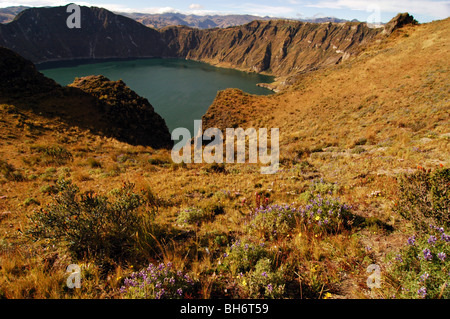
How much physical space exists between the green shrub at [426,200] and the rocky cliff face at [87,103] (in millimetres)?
31628

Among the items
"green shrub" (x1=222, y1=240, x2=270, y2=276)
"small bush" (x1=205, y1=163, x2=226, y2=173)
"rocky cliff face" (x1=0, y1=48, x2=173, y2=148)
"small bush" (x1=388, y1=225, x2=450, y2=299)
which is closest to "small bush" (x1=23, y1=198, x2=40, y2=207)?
"small bush" (x1=205, y1=163, x2=226, y2=173)

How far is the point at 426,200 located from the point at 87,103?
43.1m

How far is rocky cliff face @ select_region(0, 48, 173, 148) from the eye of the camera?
30.0 metres

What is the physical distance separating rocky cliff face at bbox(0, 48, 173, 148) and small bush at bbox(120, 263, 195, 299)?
2969 centimetres

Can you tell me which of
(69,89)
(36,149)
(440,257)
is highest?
(69,89)

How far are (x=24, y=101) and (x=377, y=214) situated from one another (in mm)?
42160

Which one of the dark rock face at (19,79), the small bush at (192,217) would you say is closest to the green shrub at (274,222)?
the small bush at (192,217)

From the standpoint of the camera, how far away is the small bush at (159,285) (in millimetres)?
3020

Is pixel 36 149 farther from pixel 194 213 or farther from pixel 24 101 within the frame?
pixel 24 101

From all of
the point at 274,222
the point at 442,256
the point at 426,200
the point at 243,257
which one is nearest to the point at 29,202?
the point at 243,257

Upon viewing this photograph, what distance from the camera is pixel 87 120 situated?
30.9 m

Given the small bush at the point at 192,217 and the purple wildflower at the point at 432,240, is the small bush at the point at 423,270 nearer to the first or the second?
the purple wildflower at the point at 432,240

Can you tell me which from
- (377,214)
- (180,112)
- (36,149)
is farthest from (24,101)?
(180,112)
